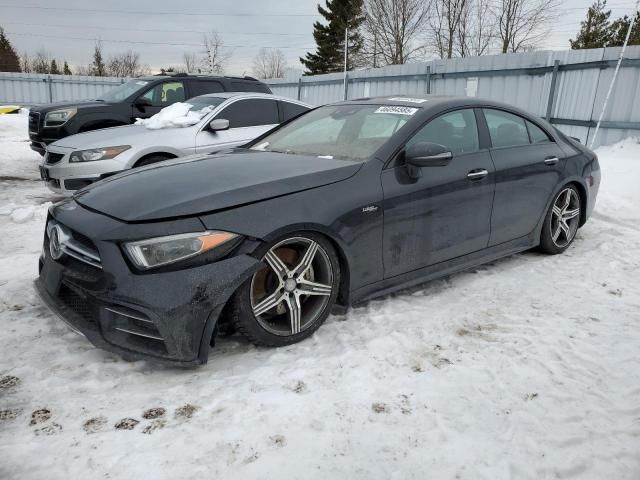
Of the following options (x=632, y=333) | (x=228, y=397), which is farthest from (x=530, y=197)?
(x=228, y=397)

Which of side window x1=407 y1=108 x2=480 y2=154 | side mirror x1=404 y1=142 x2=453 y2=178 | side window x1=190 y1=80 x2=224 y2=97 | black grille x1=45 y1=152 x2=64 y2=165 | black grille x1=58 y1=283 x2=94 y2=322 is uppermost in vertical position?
side window x1=190 y1=80 x2=224 y2=97

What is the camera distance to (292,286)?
2.89 meters

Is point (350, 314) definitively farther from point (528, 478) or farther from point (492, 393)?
point (528, 478)

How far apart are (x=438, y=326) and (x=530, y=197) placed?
1.64 meters

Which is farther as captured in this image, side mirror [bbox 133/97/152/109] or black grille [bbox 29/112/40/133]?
black grille [bbox 29/112/40/133]

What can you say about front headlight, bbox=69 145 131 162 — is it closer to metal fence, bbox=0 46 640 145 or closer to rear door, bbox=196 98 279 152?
rear door, bbox=196 98 279 152

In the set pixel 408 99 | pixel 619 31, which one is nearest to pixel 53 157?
pixel 408 99

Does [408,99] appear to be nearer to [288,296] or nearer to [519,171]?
[519,171]

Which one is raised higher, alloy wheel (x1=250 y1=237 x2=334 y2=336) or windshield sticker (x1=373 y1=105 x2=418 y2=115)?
windshield sticker (x1=373 y1=105 x2=418 y2=115)

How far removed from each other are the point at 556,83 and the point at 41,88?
22374 mm

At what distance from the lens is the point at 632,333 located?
3.20 metres

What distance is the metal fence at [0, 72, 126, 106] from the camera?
76.1 ft

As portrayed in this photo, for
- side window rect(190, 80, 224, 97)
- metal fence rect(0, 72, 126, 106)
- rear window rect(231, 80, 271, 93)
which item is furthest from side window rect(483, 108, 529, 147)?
metal fence rect(0, 72, 126, 106)

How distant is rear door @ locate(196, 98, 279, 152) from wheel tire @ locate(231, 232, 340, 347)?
352cm
